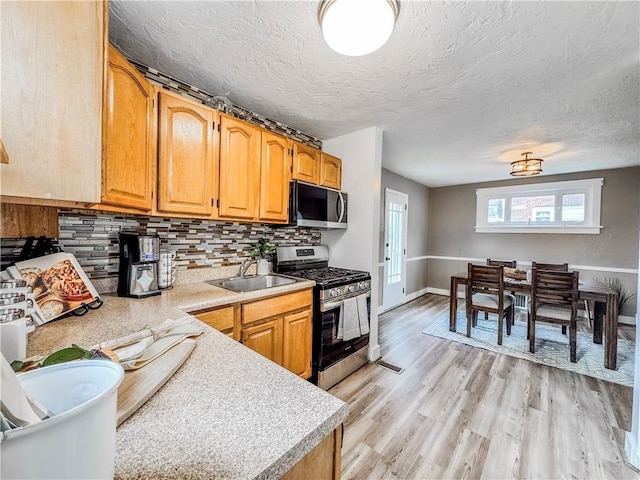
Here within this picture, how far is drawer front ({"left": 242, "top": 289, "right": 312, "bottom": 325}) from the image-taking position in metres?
1.74

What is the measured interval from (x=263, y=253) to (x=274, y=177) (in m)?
0.70

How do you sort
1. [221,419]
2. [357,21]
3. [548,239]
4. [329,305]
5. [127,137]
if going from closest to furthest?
[221,419] < [357,21] < [127,137] < [329,305] < [548,239]

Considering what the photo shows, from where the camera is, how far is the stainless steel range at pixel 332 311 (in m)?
2.14

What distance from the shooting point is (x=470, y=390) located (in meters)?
2.21

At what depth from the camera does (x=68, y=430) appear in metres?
0.29

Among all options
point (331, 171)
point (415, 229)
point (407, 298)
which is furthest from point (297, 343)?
point (415, 229)

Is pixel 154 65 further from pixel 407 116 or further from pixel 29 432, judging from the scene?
pixel 29 432

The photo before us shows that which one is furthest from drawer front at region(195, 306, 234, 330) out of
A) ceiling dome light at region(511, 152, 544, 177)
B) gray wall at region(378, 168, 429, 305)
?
ceiling dome light at region(511, 152, 544, 177)

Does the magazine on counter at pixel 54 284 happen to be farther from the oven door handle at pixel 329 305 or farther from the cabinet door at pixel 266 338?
the oven door handle at pixel 329 305

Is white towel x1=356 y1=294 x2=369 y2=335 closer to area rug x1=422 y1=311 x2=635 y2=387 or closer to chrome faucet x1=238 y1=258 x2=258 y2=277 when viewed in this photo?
chrome faucet x1=238 y1=258 x2=258 y2=277

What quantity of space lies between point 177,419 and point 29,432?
0.39m

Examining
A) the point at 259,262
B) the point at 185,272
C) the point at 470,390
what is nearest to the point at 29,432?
the point at 185,272

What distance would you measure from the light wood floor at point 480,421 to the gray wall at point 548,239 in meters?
2.72

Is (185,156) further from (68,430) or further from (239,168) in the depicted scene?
(68,430)
